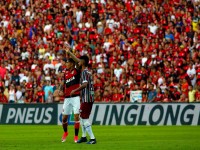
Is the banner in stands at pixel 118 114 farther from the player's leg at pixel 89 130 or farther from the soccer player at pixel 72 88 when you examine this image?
the player's leg at pixel 89 130

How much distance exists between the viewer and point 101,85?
119ft

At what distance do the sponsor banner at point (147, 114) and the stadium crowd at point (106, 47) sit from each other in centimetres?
119

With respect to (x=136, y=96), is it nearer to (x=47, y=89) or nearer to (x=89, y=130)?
(x=47, y=89)

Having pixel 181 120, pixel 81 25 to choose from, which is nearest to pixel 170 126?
pixel 181 120

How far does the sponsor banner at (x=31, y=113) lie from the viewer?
34.4 meters

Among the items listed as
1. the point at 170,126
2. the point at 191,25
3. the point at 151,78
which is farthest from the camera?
the point at 191,25

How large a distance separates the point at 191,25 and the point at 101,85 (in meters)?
6.09

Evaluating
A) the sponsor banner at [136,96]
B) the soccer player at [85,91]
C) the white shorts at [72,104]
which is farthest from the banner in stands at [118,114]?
the soccer player at [85,91]

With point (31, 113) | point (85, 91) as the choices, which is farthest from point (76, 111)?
point (31, 113)

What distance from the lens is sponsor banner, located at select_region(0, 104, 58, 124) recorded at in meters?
34.4

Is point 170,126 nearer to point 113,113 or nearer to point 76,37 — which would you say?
point 113,113

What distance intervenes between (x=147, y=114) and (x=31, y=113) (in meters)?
5.79

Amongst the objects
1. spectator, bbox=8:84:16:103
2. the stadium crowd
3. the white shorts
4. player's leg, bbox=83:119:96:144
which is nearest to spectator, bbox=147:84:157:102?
the stadium crowd

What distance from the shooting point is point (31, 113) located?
3450cm
